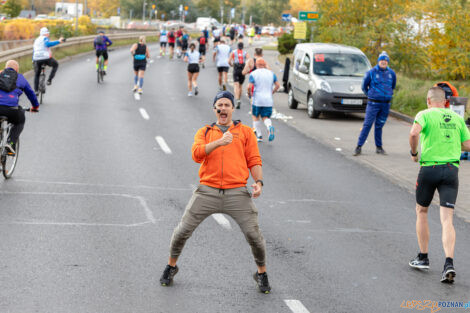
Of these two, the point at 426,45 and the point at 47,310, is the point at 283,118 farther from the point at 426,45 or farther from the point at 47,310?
the point at 47,310

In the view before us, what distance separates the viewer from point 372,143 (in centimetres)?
1705

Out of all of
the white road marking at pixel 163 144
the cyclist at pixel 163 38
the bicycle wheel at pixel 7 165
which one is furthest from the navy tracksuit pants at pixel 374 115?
the cyclist at pixel 163 38

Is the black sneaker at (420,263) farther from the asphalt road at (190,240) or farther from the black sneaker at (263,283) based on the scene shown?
the black sneaker at (263,283)

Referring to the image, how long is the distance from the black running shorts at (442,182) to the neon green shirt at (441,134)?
61mm

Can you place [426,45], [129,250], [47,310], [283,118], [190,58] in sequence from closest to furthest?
[47,310], [129,250], [283,118], [190,58], [426,45]

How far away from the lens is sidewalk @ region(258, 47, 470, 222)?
1255 cm

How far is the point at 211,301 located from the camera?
6.36 meters

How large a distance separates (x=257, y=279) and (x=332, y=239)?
2.24 m

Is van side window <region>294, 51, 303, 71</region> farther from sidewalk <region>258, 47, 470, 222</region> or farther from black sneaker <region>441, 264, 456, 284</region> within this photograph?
black sneaker <region>441, 264, 456, 284</region>

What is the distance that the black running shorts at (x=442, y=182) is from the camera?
7.29 metres

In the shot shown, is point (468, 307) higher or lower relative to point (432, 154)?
lower

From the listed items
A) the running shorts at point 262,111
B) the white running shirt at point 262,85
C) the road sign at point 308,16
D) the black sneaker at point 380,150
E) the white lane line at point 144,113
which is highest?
the road sign at point 308,16

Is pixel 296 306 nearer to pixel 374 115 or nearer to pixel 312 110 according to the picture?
pixel 374 115

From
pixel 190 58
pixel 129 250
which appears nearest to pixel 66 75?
pixel 190 58
